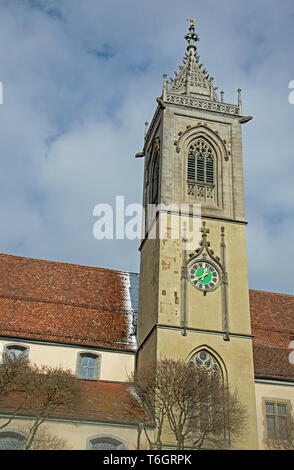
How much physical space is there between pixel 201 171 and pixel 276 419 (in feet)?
41.2

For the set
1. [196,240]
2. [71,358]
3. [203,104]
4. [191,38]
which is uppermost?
[191,38]

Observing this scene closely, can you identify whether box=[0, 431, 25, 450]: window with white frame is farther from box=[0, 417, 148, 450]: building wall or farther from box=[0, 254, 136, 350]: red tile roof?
box=[0, 254, 136, 350]: red tile roof

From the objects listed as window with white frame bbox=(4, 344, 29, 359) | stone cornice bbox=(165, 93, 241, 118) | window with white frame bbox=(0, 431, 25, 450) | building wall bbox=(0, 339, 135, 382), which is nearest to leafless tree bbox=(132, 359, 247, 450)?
building wall bbox=(0, 339, 135, 382)

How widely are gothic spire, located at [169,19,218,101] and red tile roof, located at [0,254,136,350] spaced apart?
11.2 m

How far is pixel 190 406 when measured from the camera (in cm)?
2188

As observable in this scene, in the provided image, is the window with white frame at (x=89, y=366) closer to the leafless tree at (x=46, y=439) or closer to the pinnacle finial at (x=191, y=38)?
the leafless tree at (x=46, y=439)

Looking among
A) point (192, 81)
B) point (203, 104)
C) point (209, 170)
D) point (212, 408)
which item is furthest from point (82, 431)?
point (192, 81)

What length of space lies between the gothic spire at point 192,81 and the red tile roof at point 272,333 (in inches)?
458

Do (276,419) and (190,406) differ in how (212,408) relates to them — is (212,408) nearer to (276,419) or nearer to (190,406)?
(190,406)

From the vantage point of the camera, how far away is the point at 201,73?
3525 cm

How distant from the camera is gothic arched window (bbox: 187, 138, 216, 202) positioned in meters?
29.9

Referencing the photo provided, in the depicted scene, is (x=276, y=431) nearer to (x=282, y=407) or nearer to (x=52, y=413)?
(x=282, y=407)

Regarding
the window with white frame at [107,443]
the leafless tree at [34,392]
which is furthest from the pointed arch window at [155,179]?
the window with white frame at [107,443]
